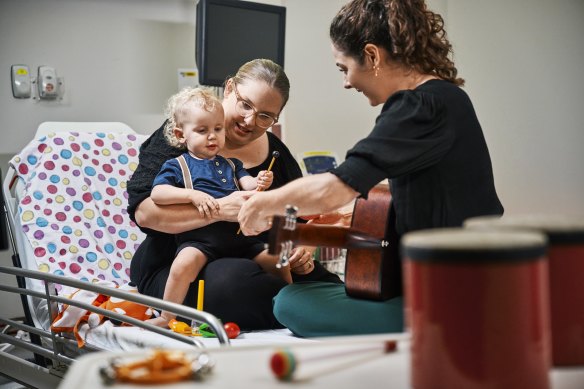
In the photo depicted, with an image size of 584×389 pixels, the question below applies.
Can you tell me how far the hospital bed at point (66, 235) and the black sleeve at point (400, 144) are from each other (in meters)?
0.60

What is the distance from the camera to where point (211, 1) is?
11.3ft

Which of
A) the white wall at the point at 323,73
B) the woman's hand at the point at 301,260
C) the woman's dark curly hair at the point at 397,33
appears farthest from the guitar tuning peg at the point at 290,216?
the white wall at the point at 323,73

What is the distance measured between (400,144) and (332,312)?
0.43 meters

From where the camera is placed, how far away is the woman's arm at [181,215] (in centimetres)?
190

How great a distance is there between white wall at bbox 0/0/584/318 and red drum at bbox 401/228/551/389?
10.9ft

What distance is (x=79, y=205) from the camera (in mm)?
2525

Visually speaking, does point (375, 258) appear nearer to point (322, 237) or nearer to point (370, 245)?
point (370, 245)

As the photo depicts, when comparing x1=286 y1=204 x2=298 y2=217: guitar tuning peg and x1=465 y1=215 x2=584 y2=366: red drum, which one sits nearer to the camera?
x1=465 y1=215 x2=584 y2=366: red drum

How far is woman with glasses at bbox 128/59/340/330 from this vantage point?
1.88 metres

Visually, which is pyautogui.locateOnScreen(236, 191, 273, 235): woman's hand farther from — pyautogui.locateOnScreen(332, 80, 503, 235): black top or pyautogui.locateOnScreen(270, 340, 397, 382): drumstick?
pyautogui.locateOnScreen(270, 340, 397, 382): drumstick

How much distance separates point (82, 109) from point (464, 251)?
3.43m

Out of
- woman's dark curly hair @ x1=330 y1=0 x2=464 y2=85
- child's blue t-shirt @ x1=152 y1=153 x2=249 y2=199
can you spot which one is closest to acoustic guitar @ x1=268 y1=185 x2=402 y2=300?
woman's dark curly hair @ x1=330 y1=0 x2=464 y2=85

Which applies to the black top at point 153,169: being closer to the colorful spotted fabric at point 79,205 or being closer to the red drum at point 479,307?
the colorful spotted fabric at point 79,205

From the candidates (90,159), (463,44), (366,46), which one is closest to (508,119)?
(463,44)
